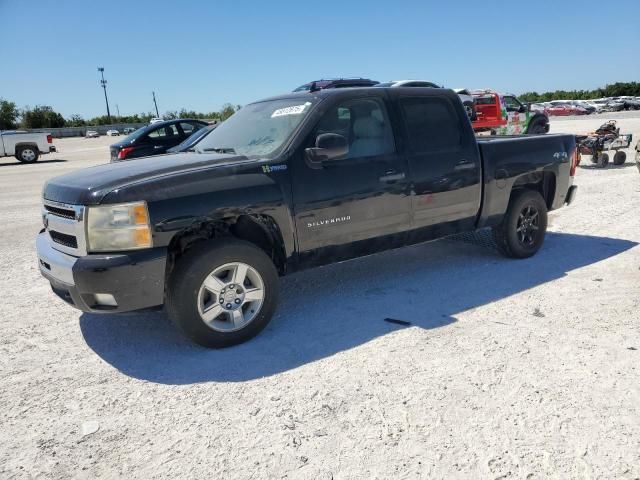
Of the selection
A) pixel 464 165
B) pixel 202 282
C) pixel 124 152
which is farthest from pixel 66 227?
pixel 124 152

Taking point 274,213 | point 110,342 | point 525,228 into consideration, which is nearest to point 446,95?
point 525,228

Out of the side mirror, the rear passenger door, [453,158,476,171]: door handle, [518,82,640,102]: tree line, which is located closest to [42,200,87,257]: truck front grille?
the side mirror

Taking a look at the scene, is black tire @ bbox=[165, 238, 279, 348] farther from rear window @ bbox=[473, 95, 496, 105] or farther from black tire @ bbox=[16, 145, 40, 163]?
black tire @ bbox=[16, 145, 40, 163]

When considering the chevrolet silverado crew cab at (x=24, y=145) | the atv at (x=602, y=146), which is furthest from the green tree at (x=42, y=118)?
the atv at (x=602, y=146)

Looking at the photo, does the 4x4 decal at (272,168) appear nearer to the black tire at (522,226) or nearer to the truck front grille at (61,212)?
the truck front grille at (61,212)

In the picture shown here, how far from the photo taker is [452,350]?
11.8 ft

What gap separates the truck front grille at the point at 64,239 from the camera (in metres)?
3.54

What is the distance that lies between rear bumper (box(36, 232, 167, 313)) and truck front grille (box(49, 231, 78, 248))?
10 centimetres

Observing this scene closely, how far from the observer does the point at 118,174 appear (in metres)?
3.73

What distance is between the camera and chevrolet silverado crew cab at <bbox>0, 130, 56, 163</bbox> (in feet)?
80.7

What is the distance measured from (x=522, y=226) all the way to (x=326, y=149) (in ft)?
9.42

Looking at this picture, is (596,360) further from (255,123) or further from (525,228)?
(255,123)

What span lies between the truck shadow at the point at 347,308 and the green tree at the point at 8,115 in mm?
93742

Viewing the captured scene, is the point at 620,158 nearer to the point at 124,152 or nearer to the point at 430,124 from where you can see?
the point at 430,124
